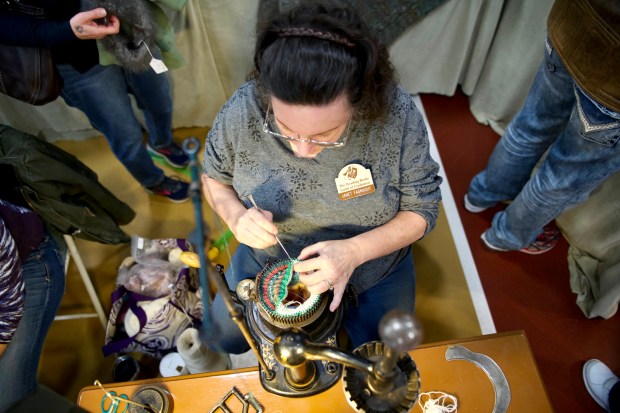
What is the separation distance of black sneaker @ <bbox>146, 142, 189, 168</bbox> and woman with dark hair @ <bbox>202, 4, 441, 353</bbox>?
126 centimetres

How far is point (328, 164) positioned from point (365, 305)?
20.5 inches

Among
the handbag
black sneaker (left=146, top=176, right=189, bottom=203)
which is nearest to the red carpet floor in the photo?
black sneaker (left=146, top=176, right=189, bottom=203)

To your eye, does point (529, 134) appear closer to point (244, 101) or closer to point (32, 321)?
point (244, 101)

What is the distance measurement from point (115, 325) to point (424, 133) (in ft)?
4.99

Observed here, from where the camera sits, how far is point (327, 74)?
973 mm

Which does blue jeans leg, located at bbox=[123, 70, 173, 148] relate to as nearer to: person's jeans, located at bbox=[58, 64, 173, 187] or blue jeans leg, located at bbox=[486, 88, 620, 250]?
person's jeans, located at bbox=[58, 64, 173, 187]

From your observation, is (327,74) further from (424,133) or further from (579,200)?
(579,200)

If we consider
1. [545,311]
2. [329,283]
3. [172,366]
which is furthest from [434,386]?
[545,311]

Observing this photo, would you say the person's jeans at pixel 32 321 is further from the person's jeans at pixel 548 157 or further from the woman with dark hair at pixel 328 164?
the person's jeans at pixel 548 157

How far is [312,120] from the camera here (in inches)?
40.6

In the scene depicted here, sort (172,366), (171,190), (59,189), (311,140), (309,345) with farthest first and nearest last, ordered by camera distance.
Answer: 1. (171,190)
2. (172,366)
3. (59,189)
4. (311,140)
5. (309,345)

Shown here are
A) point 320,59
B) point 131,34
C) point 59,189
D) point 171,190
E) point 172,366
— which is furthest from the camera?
point 171,190

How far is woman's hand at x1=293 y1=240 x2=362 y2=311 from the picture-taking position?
104 cm

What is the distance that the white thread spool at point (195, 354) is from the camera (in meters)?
1.57
